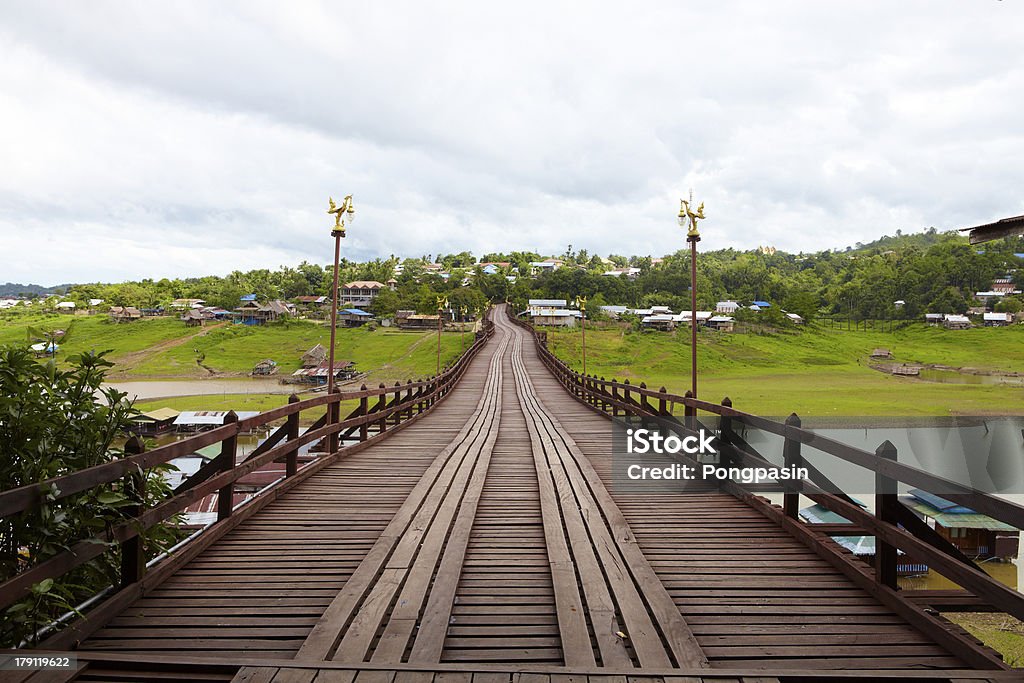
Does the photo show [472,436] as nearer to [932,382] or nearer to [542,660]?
[542,660]

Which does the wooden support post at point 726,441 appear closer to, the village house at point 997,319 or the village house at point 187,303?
the village house at point 997,319

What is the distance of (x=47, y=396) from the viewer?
3.11m

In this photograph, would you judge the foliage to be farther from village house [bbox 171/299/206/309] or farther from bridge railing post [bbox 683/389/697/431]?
village house [bbox 171/299/206/309]

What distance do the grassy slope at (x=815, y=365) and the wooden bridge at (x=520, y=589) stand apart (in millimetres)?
29119

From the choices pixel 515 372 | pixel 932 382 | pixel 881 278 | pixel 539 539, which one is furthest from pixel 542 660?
pixel 881 278

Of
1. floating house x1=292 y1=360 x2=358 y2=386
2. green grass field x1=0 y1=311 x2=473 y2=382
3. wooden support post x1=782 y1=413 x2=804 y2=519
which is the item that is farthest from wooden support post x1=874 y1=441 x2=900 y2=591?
floating house x1=292 y1=360 x2=358 y2=386

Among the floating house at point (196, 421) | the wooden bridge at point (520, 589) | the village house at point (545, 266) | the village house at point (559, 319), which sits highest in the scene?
the village house at point (545, 266)

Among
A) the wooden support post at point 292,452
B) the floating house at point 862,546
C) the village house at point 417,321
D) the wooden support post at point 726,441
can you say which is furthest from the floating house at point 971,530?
the village house at point 417,321

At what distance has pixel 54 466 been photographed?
2.85 metres

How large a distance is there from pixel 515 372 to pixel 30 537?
25.0 metres

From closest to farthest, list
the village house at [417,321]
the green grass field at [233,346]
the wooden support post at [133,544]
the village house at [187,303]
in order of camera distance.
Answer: the wooden support post at [133,544], the green grass field at [233,346], the village house at [417,321], the village house at [187,303]

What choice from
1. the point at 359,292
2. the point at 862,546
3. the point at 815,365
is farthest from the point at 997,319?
the point at 359,292

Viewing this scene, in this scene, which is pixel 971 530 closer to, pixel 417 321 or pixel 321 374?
pixel 321 374

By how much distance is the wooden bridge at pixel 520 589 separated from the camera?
2.51 meters
